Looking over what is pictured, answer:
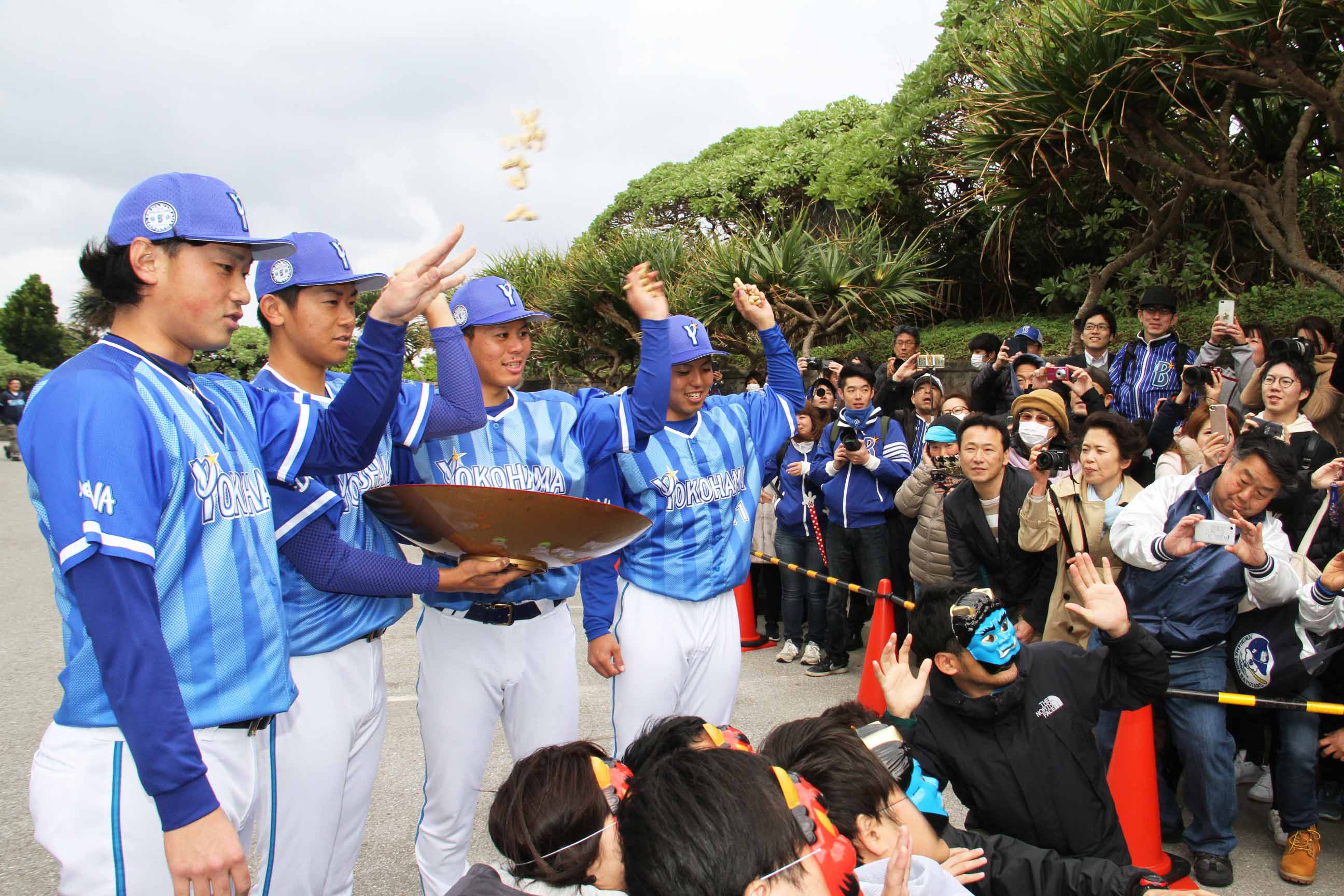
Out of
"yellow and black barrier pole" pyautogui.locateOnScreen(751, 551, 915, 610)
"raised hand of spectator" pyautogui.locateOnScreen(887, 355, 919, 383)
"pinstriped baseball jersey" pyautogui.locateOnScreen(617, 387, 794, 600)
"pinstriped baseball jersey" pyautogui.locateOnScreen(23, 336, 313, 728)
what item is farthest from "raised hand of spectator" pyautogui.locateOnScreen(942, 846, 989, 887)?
"raised hand of spectator" pyautogui.locateOnScreen(887, 355, 919, 383)

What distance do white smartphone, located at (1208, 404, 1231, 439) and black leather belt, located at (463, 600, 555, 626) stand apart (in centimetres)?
339

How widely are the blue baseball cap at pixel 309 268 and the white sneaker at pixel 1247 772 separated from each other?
4.44m

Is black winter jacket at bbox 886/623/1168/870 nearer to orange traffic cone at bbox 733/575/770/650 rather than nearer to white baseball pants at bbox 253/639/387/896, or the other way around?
white baseball pants at bbox 253/639/387/896

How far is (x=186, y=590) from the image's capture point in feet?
6.08

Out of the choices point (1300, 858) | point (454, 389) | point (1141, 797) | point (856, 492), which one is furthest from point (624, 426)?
point (856, 492)

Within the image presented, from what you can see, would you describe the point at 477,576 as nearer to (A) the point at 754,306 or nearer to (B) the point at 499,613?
(B) the point at 499,613

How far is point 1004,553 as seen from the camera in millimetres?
4641

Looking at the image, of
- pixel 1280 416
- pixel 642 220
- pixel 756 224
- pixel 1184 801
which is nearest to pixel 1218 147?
pixel 1280 416

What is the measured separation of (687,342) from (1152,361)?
14.3 feet

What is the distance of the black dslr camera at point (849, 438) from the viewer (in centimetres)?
616

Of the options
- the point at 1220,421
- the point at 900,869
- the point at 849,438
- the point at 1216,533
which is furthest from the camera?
the point at 849,438

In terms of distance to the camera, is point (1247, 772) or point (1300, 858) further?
point (1247, 772)

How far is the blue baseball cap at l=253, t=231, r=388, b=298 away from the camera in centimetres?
253

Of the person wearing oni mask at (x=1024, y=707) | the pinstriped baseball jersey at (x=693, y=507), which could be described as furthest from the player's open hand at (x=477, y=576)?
the person wearing oni mask at (x=1024, y=707)
